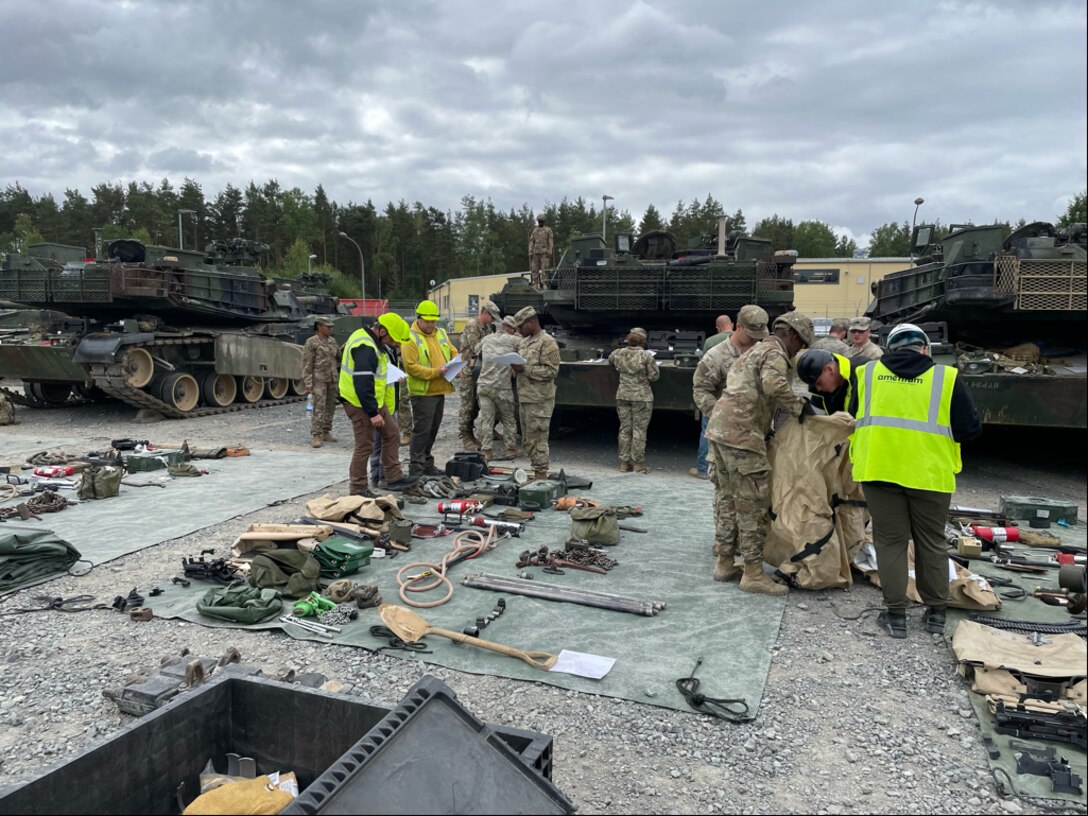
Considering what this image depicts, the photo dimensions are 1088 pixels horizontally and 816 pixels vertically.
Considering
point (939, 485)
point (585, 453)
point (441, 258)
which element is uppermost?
point (441, 258)

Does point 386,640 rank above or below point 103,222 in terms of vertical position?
below

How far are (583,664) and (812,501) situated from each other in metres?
1.94

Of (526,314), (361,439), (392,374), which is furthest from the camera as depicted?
(526,314)

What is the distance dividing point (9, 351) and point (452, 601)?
12207mm

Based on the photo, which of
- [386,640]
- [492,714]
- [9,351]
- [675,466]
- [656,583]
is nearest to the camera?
[492,714]

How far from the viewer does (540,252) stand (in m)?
12.5

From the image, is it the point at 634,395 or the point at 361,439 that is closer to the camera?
the point at 361,439

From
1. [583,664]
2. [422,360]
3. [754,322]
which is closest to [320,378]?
[422,360]

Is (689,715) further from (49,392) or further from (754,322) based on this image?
(49,392)

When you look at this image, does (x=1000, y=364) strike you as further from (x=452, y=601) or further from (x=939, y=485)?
(x=452, y=601)

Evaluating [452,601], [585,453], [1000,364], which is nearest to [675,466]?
[585,453]

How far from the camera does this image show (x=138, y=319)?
13.9 m

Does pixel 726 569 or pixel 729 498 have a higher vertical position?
pixel 729 498

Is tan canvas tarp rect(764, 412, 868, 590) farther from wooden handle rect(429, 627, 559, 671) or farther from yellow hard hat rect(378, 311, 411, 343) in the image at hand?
yellow hard hat rect(378, 311, 411, 343)
